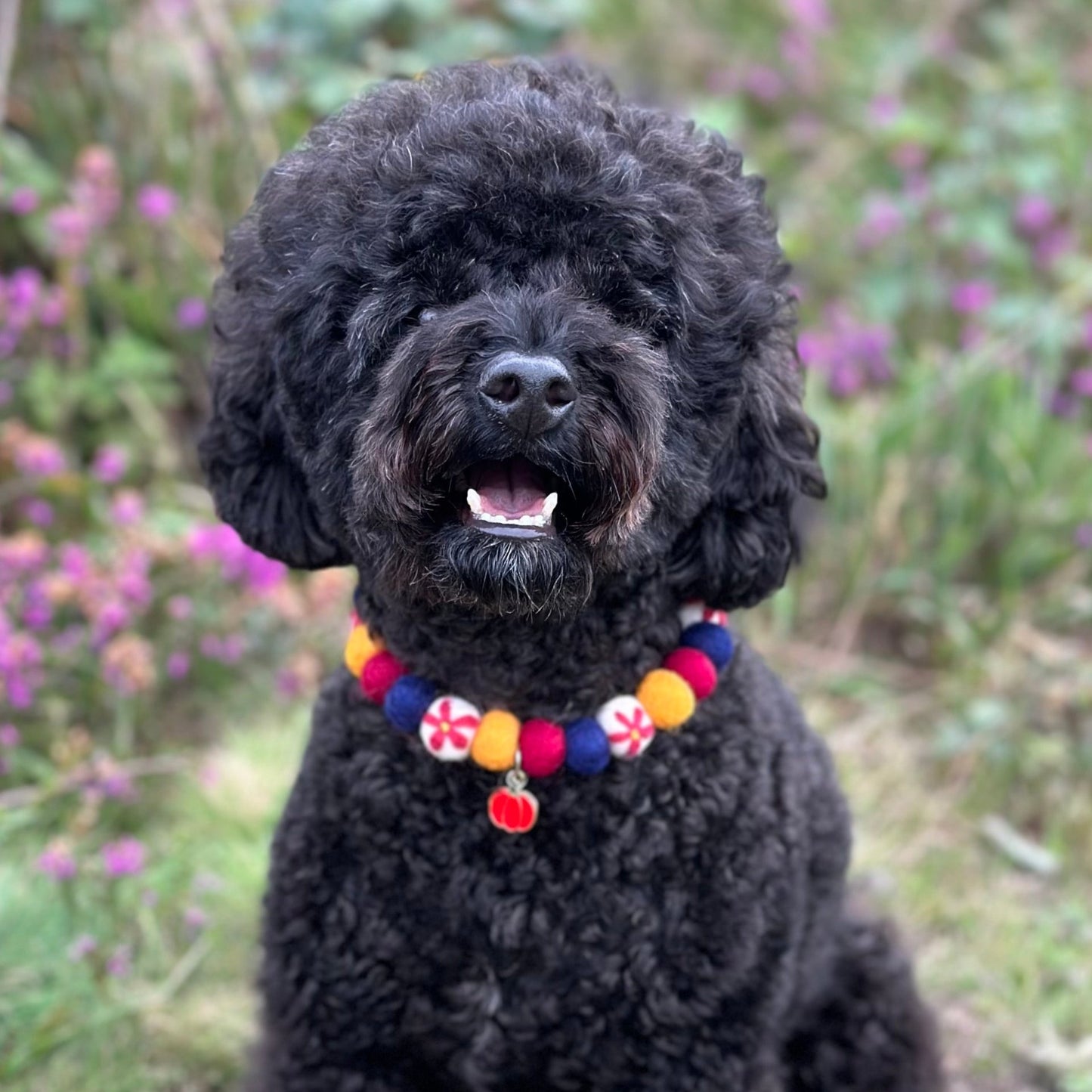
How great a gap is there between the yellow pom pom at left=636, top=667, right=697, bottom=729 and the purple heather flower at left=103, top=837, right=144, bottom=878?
1.22 meters

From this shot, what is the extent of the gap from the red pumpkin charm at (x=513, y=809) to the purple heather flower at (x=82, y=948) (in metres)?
1.03

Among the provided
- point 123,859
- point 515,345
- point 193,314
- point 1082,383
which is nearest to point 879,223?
point 1082,383

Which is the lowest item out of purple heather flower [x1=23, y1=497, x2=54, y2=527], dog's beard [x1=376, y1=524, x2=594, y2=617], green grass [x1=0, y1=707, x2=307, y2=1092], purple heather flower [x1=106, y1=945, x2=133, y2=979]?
green grass [x1=0, y1=707, x2=307, y2=1092]

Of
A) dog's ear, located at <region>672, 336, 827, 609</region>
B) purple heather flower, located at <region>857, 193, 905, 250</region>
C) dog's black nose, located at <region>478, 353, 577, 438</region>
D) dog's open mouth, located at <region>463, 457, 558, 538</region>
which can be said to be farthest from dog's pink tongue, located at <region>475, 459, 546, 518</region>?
purple heather flower, located at <region>857, 193, 905, 250</region>

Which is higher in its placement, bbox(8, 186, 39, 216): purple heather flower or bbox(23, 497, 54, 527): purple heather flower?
bbox(8, 186, 39, 216): purple heather flower

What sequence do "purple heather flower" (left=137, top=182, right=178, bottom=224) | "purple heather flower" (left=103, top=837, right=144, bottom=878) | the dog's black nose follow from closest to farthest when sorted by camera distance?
the dog's black nose, "purple heather flower" (left=103, top=837, right=144, bottom=878), "purple heather flower" (left=137, top=182, right=178, bottom=224)

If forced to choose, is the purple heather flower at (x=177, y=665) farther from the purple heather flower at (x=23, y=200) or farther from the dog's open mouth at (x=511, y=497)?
the dog's open mouth at (x=511, y=497)

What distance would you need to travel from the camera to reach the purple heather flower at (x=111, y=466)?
12.6ft

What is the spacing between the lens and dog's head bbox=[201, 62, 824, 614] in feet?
6.01

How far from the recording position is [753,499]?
2.15m

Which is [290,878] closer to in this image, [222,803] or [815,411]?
[222,803]

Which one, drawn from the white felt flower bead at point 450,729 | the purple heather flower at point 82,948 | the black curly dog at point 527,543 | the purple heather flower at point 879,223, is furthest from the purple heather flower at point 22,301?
the purple heather flower at point 879,223

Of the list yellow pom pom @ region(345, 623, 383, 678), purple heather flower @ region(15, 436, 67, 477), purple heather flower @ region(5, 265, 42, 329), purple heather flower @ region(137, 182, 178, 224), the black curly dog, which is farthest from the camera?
purple heather flower @ region(137, 182, 178, 224)

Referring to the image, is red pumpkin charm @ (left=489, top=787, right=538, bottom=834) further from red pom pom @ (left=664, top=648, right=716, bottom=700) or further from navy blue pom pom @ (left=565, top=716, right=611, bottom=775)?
red pom pom @ (left=664, top=648, right=716, bottom=700)
